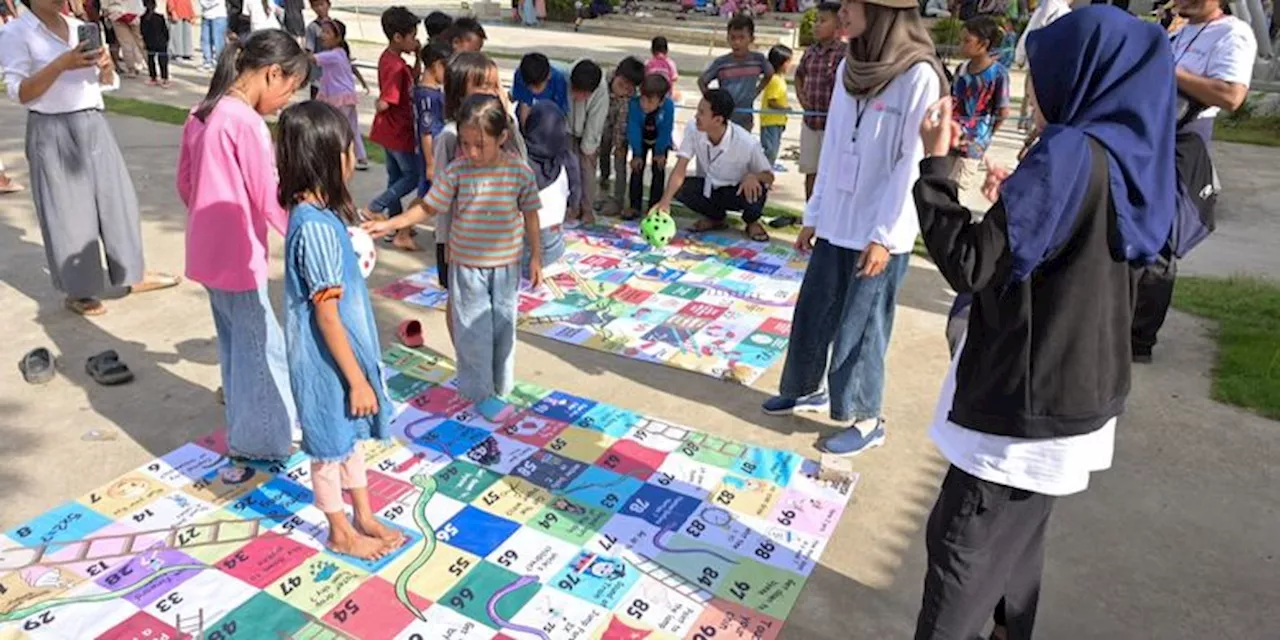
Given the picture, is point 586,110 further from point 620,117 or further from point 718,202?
point 718,202

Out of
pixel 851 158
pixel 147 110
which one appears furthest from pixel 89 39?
pixel 147 110

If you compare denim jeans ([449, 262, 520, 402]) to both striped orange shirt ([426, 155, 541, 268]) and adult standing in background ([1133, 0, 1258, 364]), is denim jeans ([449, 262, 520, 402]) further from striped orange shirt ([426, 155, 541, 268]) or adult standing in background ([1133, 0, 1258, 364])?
adult standing in background ([1133, 0, 1258, 364])

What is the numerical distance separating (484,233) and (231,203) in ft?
3.08

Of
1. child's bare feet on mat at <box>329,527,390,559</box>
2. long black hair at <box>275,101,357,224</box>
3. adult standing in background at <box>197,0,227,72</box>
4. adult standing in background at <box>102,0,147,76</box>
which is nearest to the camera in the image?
long black hair at <box>275,101,357,224</box>

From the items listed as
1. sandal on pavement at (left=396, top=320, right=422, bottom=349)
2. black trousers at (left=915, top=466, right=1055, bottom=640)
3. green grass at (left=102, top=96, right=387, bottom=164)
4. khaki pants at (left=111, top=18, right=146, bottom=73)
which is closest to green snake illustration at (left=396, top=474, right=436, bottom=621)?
sandal on pavement at (left=396, top=320, right=422, bottom=349)

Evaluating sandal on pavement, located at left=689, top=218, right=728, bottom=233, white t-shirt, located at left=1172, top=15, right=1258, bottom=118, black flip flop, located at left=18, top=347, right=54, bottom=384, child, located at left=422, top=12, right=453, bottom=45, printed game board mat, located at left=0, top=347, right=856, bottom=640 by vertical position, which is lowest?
printed game board mat, located at left=0, top=347, right=856, bottom=640

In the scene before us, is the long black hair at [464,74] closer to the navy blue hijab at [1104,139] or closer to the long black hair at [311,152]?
the long black hair at [311,152]

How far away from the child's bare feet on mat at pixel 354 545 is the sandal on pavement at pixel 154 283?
291cm

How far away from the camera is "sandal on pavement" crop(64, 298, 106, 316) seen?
4.75m

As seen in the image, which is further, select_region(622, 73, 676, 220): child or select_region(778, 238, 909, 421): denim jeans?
select_region(622, 73, 676, 220): child

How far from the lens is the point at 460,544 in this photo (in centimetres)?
300

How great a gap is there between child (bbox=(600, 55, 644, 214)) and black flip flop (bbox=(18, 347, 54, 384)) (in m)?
4.00

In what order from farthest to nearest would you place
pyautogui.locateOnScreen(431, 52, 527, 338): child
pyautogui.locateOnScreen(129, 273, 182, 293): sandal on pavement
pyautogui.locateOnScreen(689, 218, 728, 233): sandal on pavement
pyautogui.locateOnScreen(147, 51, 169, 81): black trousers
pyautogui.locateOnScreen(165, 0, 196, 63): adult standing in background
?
pyautogui.locateOnScreen(165, 0, 196, 63): adult standing in background
pyautogui.locateOnScreen(147, 51, 169, 81): black trousers
pyautogui.locateOnScreen(689, 218, 728, 233): sandal on pavement
pyautogui.locateOnScreen(129, 273, 182, 293): sandal on pavement
pyautogui.locateOnScreen(431, 52, 527, 338): child

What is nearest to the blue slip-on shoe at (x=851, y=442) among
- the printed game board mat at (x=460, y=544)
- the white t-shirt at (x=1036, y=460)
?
the printed game board mat at (x=460, y=544)
